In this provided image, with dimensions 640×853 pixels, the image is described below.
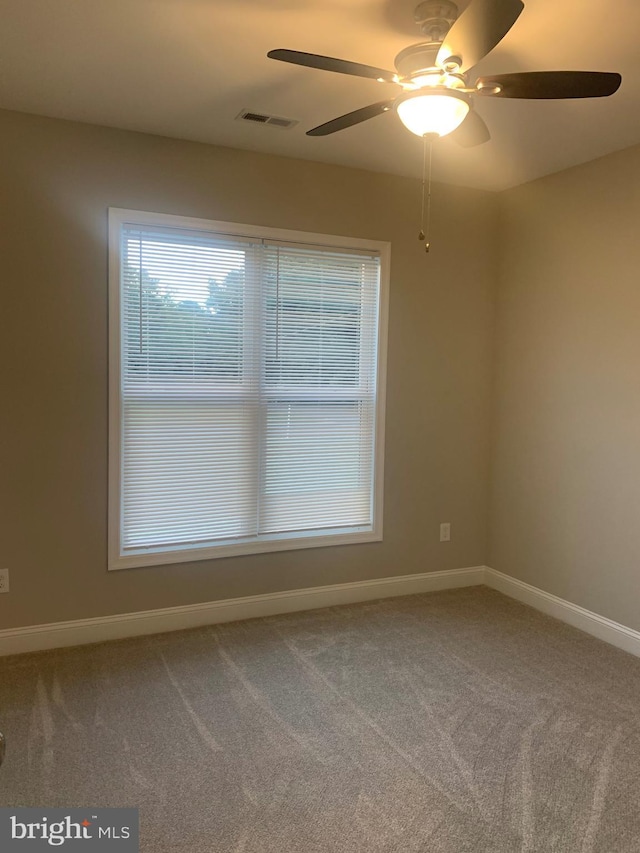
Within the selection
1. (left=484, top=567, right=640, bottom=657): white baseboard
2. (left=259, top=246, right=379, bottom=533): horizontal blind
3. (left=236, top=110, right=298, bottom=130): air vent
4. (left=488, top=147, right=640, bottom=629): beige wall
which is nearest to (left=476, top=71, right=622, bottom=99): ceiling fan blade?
(left=236, top=110, right=298, bottom=130): air vent

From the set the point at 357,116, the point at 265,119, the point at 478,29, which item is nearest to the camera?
the point at 478,29

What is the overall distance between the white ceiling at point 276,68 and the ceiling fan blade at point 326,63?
297 millimetres

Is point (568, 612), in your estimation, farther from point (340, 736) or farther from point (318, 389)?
point (318, 389)

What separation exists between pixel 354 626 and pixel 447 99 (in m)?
2.69

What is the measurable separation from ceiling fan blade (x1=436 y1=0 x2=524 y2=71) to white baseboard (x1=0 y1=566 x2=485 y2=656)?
287cm

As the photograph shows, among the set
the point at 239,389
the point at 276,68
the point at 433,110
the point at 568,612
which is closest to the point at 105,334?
the point at 239,389

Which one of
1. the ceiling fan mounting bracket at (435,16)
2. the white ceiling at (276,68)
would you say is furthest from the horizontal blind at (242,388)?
the ceiling fan mounting bracket at (435,16)

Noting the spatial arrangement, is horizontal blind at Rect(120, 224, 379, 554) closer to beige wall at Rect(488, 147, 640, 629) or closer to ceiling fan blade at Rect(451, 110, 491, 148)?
beige wall at Rect(488, 147, 640, 629)

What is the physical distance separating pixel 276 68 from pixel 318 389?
176 centimetres

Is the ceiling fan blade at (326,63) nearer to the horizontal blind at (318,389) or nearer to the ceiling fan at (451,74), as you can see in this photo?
the ceiling fan at (451,74)

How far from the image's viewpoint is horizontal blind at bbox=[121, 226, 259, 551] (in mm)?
3254

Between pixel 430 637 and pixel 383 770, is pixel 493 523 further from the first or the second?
pixel 383 770

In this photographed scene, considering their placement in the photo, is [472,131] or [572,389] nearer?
[472,131]

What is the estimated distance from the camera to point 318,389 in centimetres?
373
